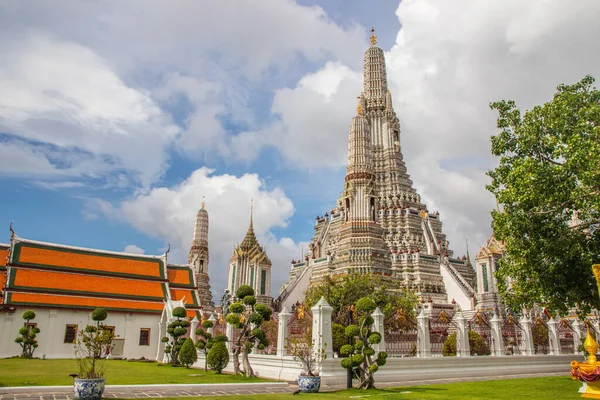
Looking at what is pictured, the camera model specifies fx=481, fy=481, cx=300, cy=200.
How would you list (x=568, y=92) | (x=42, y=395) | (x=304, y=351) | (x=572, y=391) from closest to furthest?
(x=42, y=395) < (x=572, y=391) < (x=304, y=351) < (x=568, y=92)

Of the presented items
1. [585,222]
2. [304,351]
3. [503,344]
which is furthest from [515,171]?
[503,344]

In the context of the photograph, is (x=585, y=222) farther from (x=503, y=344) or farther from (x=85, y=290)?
(x=85, y=290)

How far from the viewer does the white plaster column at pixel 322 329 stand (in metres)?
14.6

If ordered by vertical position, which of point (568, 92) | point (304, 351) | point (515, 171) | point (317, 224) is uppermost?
point (317, 224)

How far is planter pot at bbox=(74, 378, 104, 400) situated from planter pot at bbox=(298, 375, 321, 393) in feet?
15.9

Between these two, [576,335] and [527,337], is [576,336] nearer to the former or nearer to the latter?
[576,335]

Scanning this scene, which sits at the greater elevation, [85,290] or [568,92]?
[568,92]

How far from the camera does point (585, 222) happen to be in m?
14.6

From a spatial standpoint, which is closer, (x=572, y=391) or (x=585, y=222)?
(x=572, y=391)

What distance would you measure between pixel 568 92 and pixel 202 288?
3930 centimetres

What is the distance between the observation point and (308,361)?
43.0ft

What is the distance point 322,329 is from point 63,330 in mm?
19632

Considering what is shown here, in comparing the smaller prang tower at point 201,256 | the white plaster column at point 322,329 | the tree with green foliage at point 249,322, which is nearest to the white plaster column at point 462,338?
the white plaster column at point 322,329

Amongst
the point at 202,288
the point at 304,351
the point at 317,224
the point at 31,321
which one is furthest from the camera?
the point at 317,224
